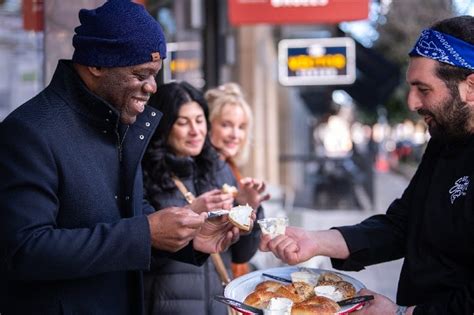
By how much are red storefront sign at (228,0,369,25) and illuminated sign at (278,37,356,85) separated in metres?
3.81

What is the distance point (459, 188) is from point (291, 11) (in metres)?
4.03

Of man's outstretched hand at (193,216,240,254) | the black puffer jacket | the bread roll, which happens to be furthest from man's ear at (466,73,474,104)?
the black puffer jacket

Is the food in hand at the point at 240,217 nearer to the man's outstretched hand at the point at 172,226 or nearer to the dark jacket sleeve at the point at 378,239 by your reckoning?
the man's outstretched hand at the point at 172,226

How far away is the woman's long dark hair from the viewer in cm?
322

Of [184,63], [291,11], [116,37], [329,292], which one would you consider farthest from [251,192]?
[184,63]

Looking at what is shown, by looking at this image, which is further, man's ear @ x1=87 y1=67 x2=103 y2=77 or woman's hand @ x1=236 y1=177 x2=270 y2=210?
woman's hand @ x1=236 y1=177 x2=270 y2=210

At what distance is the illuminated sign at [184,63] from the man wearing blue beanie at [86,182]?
3.26 m

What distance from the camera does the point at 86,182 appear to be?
6.75ft

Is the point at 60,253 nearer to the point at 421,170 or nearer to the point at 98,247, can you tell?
the point at 98,247

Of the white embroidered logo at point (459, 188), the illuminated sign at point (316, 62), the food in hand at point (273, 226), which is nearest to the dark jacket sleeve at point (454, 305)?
the white embroidered logo at point (459, 188)

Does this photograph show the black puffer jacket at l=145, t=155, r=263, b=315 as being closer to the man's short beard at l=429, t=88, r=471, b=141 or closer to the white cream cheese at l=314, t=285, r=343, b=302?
the white cream cheese at l=314, t=285, r=343, b=302

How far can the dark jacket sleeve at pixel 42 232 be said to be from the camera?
183 centimetres

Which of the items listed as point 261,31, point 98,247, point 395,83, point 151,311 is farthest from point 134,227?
point 395,83

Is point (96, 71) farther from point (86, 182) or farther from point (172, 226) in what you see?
point (172, 226)
